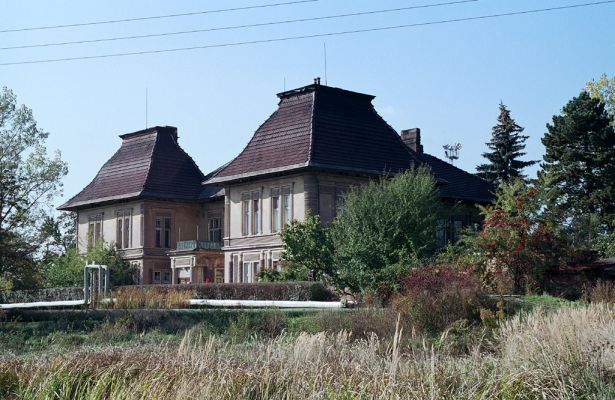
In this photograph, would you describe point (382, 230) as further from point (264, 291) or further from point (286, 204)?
point (286, 204)

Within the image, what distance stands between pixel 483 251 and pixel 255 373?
23.4m

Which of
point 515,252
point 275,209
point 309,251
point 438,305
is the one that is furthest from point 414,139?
point 438,305

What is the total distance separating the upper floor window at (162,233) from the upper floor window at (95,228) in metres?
4.39

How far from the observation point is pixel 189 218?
59625 mm

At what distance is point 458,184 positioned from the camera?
184ft

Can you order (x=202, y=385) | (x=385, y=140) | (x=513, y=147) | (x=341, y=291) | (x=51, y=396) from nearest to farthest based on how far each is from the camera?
(x=202, y=385), (x=51, y=396), (x=341, y=291), (x=385, y=140), (x=513, y=147)

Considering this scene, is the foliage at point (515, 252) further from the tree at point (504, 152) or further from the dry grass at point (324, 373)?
the tree at point (504, 152)

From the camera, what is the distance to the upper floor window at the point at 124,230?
59094 millimetres

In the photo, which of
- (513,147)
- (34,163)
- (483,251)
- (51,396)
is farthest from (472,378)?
(513,147)

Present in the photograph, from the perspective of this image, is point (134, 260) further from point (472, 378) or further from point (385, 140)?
point (472, 378)

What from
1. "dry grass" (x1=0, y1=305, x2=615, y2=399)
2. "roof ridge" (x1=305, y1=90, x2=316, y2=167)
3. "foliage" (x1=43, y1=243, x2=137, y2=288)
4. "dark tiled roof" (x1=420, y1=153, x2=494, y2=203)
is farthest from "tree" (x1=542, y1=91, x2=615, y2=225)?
"dry grass" (x1=0, y1=305, x2=615, y2=399)

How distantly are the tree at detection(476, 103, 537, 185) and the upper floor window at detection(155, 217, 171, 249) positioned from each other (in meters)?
24.1

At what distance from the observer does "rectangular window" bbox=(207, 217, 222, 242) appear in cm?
5816

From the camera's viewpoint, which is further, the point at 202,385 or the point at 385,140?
the point at 385,140
